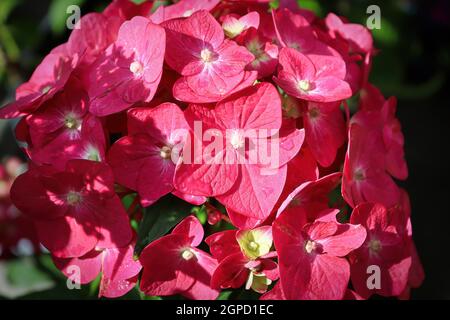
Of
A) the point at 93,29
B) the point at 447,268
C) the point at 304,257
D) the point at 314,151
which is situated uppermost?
the point at 93,29

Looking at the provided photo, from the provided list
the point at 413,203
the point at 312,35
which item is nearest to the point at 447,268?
the point at 413,203

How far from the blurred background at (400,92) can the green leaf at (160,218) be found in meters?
0.48

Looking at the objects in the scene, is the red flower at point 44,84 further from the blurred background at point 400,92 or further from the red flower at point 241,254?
the blurred background at point 400,92

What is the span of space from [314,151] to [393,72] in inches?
44.8

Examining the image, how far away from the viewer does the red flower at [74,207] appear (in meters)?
0.63

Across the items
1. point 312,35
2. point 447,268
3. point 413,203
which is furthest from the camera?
point 413,203

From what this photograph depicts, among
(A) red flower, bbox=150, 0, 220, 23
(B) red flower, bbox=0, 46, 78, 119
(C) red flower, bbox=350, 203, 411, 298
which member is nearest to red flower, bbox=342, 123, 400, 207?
(C) red flower, bbox=350, 203, 411, 298

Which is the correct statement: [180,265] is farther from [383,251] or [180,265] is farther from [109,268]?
[383,251]

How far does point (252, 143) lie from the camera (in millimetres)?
636

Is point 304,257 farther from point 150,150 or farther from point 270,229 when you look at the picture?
point 150,150

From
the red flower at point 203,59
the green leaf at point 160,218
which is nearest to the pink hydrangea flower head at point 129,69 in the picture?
the red flower at point 203,59

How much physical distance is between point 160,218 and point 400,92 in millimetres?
1277

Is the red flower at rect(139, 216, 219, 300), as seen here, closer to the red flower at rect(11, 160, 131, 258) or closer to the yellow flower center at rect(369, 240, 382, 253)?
the red flower at rect(11, 160, 131, 258)

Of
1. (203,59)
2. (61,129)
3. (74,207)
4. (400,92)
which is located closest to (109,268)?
(74,207)
